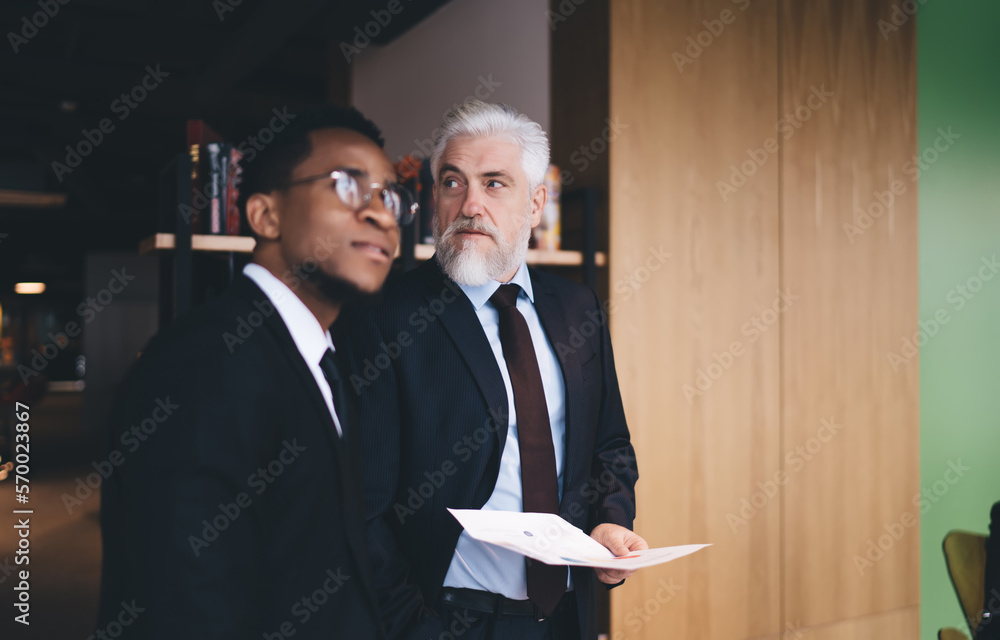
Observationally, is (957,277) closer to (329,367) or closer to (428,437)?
(428,437)

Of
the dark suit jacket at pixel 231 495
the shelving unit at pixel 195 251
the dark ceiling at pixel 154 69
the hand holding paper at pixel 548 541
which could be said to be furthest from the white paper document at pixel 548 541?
the dark ceiling at pixel 154 69

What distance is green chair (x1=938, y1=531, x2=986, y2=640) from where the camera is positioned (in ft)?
7.38

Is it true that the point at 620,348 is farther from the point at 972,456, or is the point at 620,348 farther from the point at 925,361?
the point at 972,456

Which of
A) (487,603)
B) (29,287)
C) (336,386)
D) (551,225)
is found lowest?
(487,603)

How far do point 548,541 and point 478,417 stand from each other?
0.31 meters

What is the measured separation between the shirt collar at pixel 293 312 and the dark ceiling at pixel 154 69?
3.63 meters

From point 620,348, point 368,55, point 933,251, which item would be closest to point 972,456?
point 933,251

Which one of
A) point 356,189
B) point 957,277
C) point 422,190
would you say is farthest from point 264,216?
point 957,277

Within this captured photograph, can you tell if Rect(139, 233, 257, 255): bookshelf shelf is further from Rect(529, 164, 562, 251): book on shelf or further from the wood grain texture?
the wood grain texture

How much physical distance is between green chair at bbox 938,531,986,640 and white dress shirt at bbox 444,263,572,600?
64.3 inches

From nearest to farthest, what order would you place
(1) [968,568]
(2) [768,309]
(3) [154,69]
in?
1. (1) [968,568]
2. (2) [768,309]
3. (3) [154,69]

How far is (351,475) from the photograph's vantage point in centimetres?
89

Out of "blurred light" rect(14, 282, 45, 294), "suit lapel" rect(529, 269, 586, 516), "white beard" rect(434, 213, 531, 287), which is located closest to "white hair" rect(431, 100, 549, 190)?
"white beard" rect(434, 213, 531, 287)

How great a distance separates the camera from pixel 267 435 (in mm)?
784
